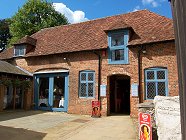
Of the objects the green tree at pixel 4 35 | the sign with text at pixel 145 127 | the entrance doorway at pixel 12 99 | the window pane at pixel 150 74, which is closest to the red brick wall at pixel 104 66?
the window pane at pixel 150 74

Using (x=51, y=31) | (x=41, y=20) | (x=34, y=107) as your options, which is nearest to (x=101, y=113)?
(x=34, y=107)

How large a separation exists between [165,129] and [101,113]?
7.80 m

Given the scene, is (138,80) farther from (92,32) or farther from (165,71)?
(92,32)

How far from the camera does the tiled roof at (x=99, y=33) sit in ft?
42.9

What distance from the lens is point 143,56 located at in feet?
41.7

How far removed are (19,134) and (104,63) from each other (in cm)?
720

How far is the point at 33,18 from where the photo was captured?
31.7m

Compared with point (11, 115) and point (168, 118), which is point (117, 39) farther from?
point (168, 118)

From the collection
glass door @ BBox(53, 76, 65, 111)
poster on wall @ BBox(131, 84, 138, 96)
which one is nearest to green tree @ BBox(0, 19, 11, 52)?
glass door @ BBox(53, 76, 65, 111)

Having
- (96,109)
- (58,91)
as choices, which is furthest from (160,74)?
(58,91)

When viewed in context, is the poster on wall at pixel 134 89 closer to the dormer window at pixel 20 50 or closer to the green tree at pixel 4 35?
the dormer window at pixel 20 50

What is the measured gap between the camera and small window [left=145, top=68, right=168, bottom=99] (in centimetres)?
1200

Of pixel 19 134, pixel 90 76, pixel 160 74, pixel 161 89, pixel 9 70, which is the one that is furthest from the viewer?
pixel 9 70

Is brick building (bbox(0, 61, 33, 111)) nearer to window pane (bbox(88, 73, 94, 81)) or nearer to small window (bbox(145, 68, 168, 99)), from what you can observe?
window pane (bbox(88, 73, 94, 81))
